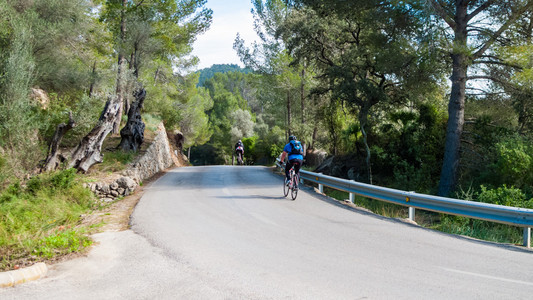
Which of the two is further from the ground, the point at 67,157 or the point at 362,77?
the point at 362,77

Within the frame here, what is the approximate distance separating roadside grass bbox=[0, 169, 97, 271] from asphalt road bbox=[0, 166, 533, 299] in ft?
1.88

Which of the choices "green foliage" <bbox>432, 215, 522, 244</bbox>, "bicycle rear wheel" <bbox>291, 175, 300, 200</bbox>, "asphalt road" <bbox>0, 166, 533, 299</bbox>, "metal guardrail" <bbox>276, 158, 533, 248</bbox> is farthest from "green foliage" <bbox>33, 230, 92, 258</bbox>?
"green foliage" <bbox>432, 215, 522, 244</bbox>

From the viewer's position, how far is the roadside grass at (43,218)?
221 inches

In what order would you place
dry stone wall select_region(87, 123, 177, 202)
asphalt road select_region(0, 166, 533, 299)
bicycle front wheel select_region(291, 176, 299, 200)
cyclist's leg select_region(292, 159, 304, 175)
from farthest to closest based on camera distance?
dry stone wall select_region(87, 123, 177, 202), cyclist's leg select_region(292, 159, 304, 175), bicycle front wheel select_region(291, 176, 299, 200), asphalt road select_region(0, 166, 533, 299)

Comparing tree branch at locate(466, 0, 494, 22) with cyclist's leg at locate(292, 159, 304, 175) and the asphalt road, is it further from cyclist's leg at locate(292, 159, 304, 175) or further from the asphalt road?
the asphalt road

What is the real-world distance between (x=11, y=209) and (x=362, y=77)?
49.4ft

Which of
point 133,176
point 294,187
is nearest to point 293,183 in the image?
point 294,187

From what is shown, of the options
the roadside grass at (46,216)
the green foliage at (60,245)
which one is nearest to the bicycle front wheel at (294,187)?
the roadside grass at (46,216)

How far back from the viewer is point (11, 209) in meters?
9.23

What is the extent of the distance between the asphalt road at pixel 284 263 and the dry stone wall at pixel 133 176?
431 cm

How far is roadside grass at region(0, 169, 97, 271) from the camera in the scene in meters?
5.61

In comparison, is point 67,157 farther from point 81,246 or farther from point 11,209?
point 81,246

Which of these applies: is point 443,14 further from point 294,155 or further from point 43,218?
point 43,218

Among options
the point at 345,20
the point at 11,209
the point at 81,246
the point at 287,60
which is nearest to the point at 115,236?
the point at 81,246
